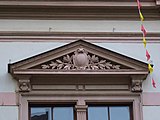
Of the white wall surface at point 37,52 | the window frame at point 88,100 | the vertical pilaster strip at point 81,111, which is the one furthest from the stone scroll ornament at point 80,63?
the vertical pilaster strip at point 81,111

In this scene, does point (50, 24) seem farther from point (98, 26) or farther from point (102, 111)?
point (102, 111)

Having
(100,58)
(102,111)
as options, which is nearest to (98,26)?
(100,58)

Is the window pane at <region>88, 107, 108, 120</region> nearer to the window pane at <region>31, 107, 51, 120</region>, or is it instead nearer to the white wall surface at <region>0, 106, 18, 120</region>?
the window pane at <region>31, 107, 51, 120</region>

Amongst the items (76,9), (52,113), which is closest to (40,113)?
(52,113)

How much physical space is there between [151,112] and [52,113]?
1836 mm

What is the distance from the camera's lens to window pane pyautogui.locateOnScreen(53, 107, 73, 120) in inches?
464

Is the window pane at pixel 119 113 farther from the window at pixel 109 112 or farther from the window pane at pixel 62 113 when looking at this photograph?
the window pane at pixel 62 113

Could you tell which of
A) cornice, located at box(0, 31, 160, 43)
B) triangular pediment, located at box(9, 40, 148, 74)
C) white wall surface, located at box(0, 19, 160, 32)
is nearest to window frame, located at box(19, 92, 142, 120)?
triangular pediment, located at box(9, 40, 148, 74)

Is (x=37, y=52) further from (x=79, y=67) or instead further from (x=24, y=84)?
(x=79, y=67)

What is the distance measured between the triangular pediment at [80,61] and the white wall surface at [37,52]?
0.73ft

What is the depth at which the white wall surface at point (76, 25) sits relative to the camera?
40.0ft

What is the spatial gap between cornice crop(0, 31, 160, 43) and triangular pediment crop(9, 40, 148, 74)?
0.26 meters

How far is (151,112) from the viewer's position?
1173 cm

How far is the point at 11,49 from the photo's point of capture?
12008mm
